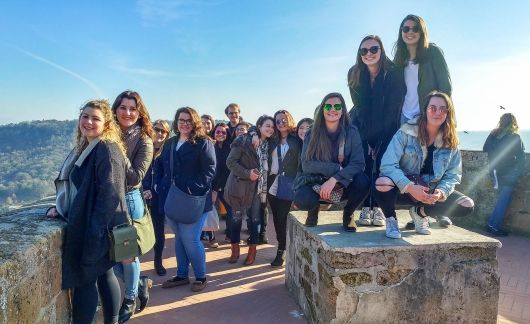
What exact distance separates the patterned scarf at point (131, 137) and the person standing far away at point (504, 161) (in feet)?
19.3

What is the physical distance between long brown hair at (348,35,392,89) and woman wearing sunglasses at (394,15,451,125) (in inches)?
4.3

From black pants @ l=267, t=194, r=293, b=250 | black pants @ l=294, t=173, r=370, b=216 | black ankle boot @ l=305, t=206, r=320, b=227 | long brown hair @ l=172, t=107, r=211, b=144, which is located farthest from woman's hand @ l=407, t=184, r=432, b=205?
long brown hair @ l=172, t=107, r=211, b=144

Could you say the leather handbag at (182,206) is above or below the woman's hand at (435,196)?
below

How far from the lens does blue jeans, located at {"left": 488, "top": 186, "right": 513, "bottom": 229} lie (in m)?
6.18

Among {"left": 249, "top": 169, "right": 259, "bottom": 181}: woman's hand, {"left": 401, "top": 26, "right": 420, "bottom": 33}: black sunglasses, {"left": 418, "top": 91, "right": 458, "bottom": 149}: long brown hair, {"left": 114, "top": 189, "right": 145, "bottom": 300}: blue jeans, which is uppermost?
{"left": 401, "top": 26, "right": 420, "bottom": 33}: black sunglasses

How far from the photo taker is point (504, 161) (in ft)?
20.2

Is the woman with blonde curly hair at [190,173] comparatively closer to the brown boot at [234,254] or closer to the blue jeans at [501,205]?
the brown boot at [234,254]

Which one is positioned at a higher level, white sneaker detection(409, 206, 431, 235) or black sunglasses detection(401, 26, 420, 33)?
black sunglasses detection(401, 26, 420, 33)

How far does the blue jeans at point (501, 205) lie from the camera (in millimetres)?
6176

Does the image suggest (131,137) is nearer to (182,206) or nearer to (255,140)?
(182,206)

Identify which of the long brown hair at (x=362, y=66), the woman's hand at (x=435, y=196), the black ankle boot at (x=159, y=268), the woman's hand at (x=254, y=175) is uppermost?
the long brown hair at (x=362, y=66)

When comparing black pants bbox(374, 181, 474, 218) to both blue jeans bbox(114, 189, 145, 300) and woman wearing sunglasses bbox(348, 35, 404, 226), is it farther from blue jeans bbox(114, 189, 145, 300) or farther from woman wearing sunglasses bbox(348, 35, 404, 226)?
blue jeans bbox(114, 189, 145, 300)

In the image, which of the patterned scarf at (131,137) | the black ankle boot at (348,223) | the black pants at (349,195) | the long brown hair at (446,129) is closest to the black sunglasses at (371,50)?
the long brown hair at (446,129)

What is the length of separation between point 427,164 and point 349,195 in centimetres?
70
